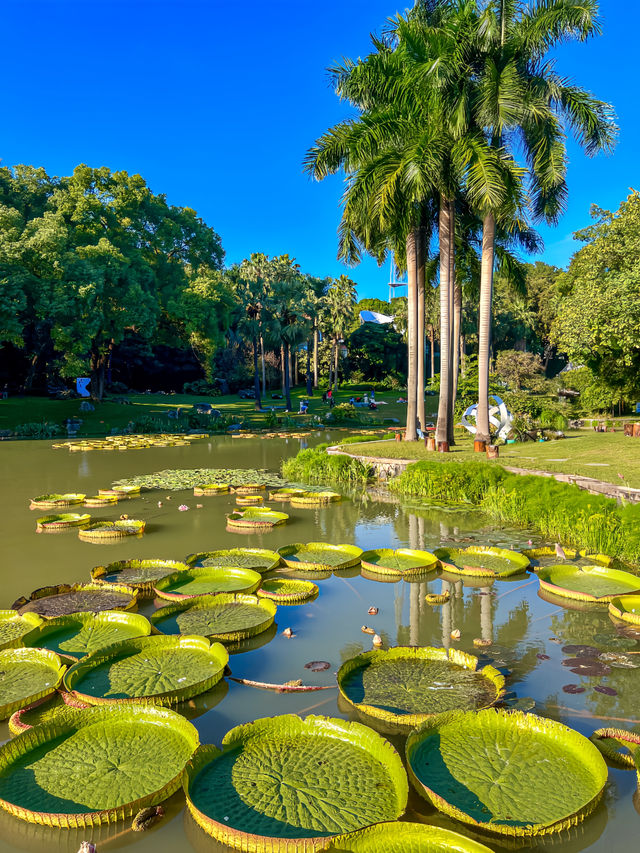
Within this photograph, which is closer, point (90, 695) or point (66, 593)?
point (90, 695)

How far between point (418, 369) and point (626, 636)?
14.5 metres

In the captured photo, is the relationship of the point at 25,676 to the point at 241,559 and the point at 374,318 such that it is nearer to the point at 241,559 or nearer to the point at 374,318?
the point at 241,559

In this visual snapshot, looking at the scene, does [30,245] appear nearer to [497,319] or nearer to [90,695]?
[90,695]

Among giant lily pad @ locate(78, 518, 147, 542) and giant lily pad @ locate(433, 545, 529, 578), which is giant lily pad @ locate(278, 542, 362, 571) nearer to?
giant lily pad @ locate(433, 545, 529, 578)

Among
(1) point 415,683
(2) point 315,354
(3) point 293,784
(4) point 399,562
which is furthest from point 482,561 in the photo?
(2) point 315,354

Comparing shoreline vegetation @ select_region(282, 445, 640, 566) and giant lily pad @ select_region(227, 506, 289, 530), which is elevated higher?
shoreline vegetation @ select_region(282, 445, 640, 566)

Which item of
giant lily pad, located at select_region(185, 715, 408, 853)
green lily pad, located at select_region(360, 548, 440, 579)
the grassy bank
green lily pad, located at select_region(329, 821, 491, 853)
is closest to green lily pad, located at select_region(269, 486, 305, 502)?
the grassy bank

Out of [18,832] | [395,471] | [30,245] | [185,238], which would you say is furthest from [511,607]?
[185,238]

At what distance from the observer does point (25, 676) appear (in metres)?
4.81

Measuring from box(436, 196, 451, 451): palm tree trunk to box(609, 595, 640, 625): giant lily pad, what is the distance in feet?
37.0

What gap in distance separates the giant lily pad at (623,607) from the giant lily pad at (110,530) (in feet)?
24.8

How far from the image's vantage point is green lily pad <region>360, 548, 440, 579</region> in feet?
25.5

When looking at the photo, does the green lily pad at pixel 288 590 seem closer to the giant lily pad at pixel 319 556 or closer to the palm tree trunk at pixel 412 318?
the giant lily pad at pixel 319 556

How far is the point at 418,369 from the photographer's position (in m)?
19.6
